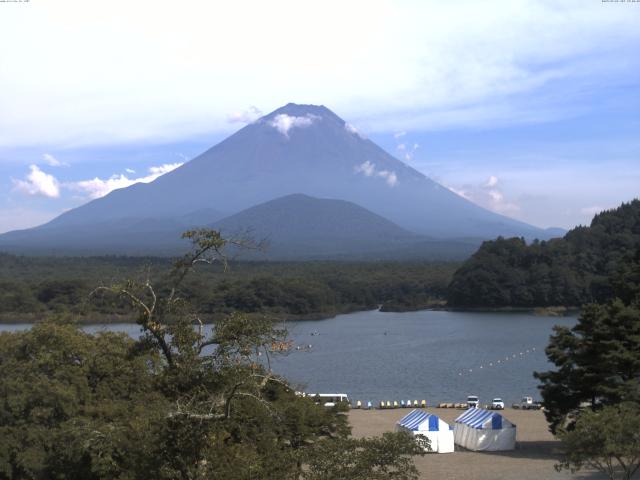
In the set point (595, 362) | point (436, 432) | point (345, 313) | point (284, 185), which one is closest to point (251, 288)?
point (345, 313)

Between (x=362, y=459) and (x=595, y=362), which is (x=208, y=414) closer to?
(x=362, y=459)

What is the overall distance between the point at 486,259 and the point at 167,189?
139m

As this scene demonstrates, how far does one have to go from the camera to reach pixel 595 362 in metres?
13.8

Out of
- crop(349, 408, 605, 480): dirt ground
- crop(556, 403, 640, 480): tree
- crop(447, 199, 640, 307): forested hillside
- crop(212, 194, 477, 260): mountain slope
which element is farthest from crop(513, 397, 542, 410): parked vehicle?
crop(212, 194, 477, 260): mountain slope

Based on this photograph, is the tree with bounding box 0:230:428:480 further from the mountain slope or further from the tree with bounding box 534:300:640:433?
the mountain slope

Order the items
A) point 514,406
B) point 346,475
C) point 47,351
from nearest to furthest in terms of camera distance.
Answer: point 346,475 → point 47,351 → point 514,406

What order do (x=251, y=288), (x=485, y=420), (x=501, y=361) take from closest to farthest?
(x=485, y=420)
(x=501, y=361)
(x=251, y=288)

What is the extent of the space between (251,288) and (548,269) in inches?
712

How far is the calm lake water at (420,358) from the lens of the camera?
82.1 ft

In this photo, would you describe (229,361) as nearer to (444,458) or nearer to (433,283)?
(444,458)

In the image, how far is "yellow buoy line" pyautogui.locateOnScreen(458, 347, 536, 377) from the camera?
2817cm

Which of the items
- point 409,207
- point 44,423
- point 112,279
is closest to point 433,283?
point 44,423

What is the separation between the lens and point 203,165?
190 metres

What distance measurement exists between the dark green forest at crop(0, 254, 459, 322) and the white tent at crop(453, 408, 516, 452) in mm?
21020
